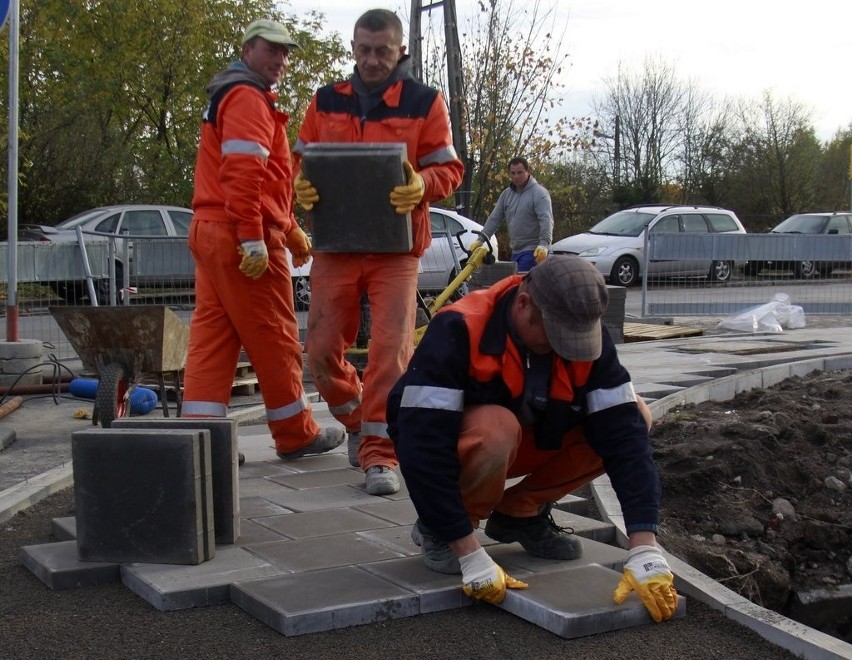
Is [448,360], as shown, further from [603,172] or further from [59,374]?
[603,172]

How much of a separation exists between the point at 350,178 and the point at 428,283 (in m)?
9.78

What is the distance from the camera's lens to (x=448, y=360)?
3619 mm

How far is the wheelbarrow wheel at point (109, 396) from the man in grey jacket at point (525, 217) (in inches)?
221

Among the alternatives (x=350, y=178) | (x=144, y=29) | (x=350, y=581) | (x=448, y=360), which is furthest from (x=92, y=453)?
(x=144, y=29)

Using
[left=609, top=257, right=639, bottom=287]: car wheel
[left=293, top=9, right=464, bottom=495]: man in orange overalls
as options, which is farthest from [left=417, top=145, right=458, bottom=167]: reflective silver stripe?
[left=609, top=257, right=639, bottom=287]: car wheel

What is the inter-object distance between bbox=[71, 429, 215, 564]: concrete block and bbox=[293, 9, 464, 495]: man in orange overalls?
1.37m

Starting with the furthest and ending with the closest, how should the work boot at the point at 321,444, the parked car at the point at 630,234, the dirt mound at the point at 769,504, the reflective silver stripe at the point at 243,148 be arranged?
the parked car at the point at 630,234
the work boot at the point at 321,444
the reflective silver stripe at the point at 243,148
the dirt mound at the point at 769,504

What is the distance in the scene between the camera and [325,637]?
3523mm

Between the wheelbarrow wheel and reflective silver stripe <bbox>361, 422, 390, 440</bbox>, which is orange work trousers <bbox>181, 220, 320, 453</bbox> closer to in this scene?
reflective silver stripe <bbox>361, 422, 390, 440</bbox>

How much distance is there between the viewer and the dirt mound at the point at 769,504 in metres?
4.61

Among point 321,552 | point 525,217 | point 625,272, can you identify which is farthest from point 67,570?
point 625,272

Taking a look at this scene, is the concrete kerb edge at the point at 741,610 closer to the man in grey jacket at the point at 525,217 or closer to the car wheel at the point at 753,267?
the man in grey jacket at the point at 525,217

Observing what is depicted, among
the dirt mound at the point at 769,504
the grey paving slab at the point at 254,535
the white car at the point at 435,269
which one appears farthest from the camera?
the white car at the point at 435,269

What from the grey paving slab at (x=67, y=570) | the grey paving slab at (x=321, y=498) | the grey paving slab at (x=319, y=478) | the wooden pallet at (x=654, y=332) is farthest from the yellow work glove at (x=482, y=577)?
the wooden pallet at (x=654, y=332)
